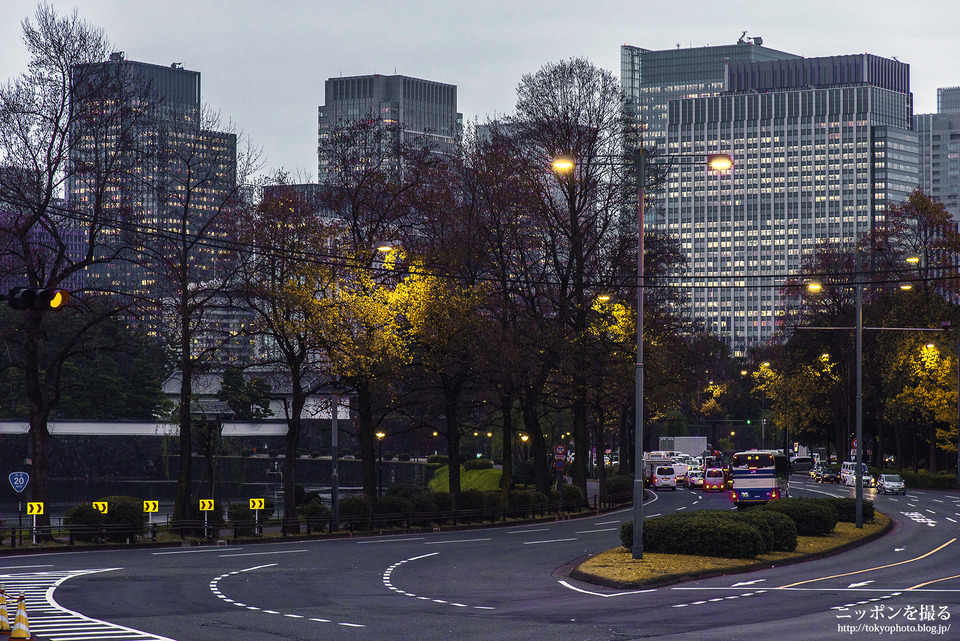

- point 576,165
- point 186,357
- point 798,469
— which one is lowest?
point 798,469

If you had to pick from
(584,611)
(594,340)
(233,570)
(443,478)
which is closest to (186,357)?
A: (233,570)

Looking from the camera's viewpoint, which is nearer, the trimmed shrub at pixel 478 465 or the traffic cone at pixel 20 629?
the traffic cone at pixel 20 629

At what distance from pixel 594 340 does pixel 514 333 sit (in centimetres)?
507

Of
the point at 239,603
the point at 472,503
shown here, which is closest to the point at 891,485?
the point at 472,503

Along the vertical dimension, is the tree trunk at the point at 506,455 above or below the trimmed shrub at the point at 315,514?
above

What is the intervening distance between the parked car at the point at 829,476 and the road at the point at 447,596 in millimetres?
58283

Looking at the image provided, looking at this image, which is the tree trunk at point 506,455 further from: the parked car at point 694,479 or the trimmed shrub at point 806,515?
the parked car at point 694,479

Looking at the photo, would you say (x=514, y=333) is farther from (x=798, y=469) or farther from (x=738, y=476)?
(x=798, y=469)

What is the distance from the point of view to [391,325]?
41.5 meters

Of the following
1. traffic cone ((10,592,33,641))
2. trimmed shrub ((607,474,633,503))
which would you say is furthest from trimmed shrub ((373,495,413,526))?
traffic cone ((10,592,33,641))

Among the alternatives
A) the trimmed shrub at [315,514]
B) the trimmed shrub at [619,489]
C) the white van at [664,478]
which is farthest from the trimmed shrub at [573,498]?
the white van at [664,478]

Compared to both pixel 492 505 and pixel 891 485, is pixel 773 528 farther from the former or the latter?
pixel 891 485

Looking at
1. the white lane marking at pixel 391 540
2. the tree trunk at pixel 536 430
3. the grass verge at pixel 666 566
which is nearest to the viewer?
the grass verge at pixel 666 566

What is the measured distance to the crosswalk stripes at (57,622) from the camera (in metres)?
17.4
